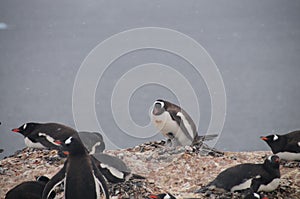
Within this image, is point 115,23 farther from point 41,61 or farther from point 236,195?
point 236,195

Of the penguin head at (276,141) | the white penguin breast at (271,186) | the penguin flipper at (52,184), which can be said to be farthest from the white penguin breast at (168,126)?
the penguin flipper at (52,184)

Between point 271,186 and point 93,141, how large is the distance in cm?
91

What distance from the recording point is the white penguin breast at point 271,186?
78.9 inches

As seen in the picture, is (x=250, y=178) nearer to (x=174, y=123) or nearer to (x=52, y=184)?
(x=174, y=123)

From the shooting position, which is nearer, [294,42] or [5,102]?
[294,42]

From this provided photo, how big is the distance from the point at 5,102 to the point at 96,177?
121 centimetres

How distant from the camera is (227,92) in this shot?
2.73 m

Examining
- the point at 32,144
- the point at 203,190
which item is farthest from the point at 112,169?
the point at 32,144

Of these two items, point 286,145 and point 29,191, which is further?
point 286,145

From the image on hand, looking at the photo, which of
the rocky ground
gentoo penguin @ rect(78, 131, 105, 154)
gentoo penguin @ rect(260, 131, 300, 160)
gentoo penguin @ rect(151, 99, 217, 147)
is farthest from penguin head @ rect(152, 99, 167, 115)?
gentoo penguin @ rect(260, 131, 300, 160)

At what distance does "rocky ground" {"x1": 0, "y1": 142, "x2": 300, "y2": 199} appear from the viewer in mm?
2045

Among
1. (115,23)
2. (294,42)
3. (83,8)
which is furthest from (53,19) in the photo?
(294,42)

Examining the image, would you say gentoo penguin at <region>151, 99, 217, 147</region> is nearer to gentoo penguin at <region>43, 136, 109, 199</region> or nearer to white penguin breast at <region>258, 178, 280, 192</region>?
white penguin breast at <region>258, 178, 280, 192</region>

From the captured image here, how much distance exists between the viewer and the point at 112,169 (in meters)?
2.00
